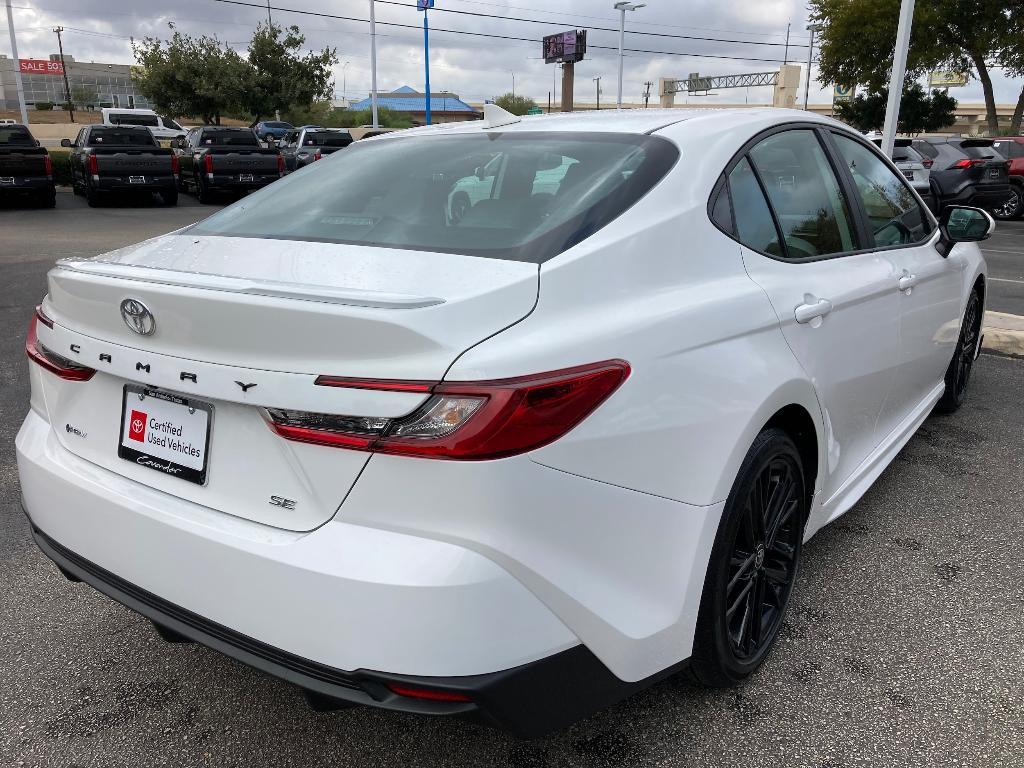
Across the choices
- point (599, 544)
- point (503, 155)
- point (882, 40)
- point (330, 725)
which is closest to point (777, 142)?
→ point (503, 155)

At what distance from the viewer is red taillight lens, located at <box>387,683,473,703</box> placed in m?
1.60

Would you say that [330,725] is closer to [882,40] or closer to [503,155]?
[503,155]

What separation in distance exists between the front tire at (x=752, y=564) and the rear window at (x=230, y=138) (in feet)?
62.4

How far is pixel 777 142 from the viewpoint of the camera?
275cm

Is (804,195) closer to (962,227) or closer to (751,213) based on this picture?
(751,213)

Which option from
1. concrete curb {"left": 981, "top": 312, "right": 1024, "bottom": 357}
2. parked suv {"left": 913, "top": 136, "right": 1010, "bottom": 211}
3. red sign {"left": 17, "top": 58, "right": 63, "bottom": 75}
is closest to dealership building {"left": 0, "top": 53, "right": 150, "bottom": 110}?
red sign {"left": 17, "top": 58, "right": 63, "bottom": 75}

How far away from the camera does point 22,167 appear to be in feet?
55.5

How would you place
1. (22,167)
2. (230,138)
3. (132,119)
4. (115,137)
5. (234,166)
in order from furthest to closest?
(132,119), (230,138), (234,166), (115,137), (22,167)

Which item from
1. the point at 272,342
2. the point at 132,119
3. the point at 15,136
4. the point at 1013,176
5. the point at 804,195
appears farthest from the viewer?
the point at 132,119

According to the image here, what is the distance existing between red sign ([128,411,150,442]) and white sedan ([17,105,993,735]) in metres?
0.02

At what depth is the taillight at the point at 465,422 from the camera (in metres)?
1.55

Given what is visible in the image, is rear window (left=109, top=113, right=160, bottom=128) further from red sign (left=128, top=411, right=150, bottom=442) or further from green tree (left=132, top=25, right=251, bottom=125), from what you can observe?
red sign (left=128, top=411, right=150, bottom=442)

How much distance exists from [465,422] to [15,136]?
64.3 ft

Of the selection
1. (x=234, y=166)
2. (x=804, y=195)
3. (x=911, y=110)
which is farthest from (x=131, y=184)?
(x=911, y=110)
